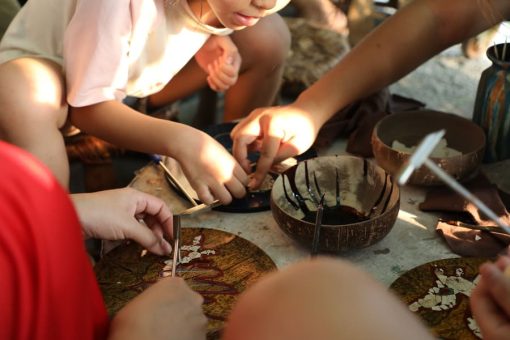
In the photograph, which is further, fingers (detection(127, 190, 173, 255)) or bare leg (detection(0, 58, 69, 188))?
bare leg (detection(0, 58, 69, 188))

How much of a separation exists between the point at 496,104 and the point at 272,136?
0.45m

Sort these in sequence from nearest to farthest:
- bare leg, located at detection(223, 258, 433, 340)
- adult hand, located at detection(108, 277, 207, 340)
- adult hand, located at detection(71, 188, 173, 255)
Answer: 1. bare leg, located at detection(223, 258, 433, 340)
2. adult hand, located at detection(108, 277, 207, 340)
3. adult hand, located at detection(71, 188, 173, 255)

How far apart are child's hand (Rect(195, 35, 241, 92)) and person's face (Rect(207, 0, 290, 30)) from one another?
0.23 m

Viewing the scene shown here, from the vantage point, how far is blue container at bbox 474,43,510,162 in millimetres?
1258

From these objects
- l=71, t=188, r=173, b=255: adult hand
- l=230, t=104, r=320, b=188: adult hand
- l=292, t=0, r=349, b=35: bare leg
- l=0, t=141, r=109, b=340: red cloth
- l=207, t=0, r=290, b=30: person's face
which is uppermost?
l=0, t=141, r=109, b=340: red cloth

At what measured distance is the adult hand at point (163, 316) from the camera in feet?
2.79

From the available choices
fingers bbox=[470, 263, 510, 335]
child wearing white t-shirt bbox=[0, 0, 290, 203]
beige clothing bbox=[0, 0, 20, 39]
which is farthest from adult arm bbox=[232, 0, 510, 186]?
beige clothing bbox=[0, 0, 20, 39]

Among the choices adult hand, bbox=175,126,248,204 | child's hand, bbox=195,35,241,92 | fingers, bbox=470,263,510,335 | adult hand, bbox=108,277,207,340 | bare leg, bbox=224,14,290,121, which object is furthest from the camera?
bare leg, bbox=224,14,290,121

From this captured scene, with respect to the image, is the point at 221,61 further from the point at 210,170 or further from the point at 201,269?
the point at 201,269

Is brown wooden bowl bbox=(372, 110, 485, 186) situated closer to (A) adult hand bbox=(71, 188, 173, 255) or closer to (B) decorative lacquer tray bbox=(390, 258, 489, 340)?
(B) decorative lacquer tray bbox=(390, 258, 489, 340)

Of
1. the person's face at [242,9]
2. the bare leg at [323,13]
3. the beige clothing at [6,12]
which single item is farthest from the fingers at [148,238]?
the bare leg at [323,13]

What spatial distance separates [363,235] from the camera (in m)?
1.01

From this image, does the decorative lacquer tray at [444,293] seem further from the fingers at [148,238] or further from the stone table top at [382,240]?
the fingers at [148,238]

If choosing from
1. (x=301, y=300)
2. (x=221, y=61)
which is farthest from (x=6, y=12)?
(x=301, y=300)
